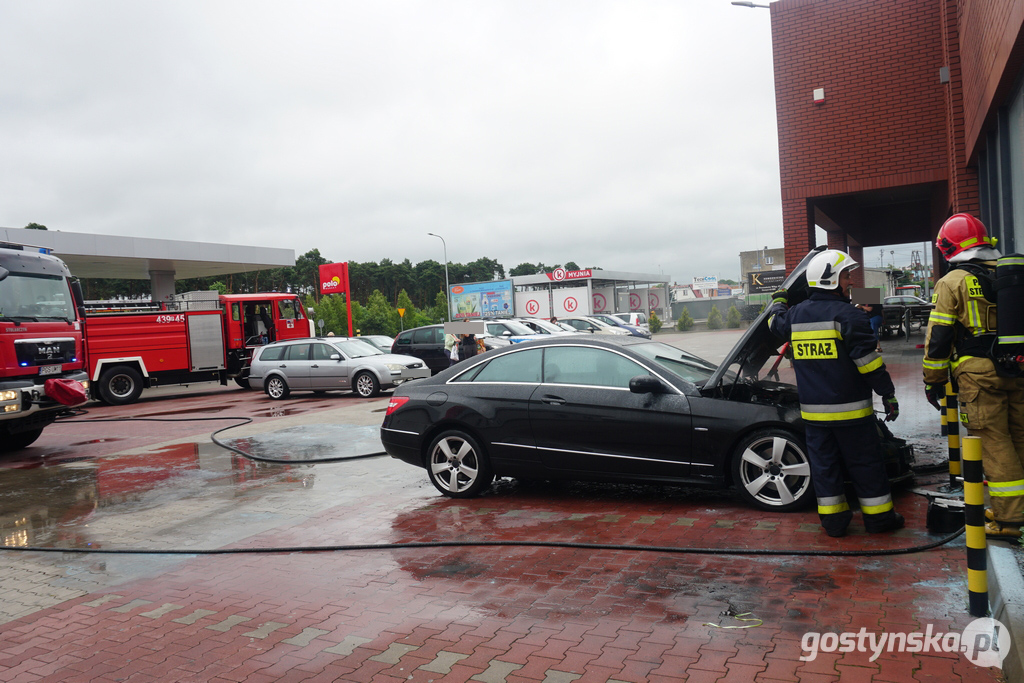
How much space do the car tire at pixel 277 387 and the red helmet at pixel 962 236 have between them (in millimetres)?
17011

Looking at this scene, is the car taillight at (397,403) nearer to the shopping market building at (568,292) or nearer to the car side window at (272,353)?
the car side window at (272,353)

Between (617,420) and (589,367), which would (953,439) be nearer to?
(617,420)

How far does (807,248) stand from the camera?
1320 cm

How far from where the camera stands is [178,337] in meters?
21.0

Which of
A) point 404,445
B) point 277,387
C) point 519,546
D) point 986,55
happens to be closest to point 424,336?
point 277,387

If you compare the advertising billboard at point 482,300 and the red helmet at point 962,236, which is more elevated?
the advertising billboard at point 482,300

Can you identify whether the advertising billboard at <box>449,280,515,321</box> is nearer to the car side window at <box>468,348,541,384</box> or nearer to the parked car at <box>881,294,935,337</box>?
the parked car at <box>881,294,935,337</box>

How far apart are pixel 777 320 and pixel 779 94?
31.4 feet

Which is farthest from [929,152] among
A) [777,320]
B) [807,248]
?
[777,320]

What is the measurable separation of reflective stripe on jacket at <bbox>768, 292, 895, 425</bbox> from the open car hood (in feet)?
1.72

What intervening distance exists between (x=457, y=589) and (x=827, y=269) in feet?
10.4

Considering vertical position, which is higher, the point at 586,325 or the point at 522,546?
the point at 586,325

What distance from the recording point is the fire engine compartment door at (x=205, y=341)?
21.3 meters

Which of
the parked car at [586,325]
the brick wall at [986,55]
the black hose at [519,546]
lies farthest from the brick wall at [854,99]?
the parked car at [586,325]
